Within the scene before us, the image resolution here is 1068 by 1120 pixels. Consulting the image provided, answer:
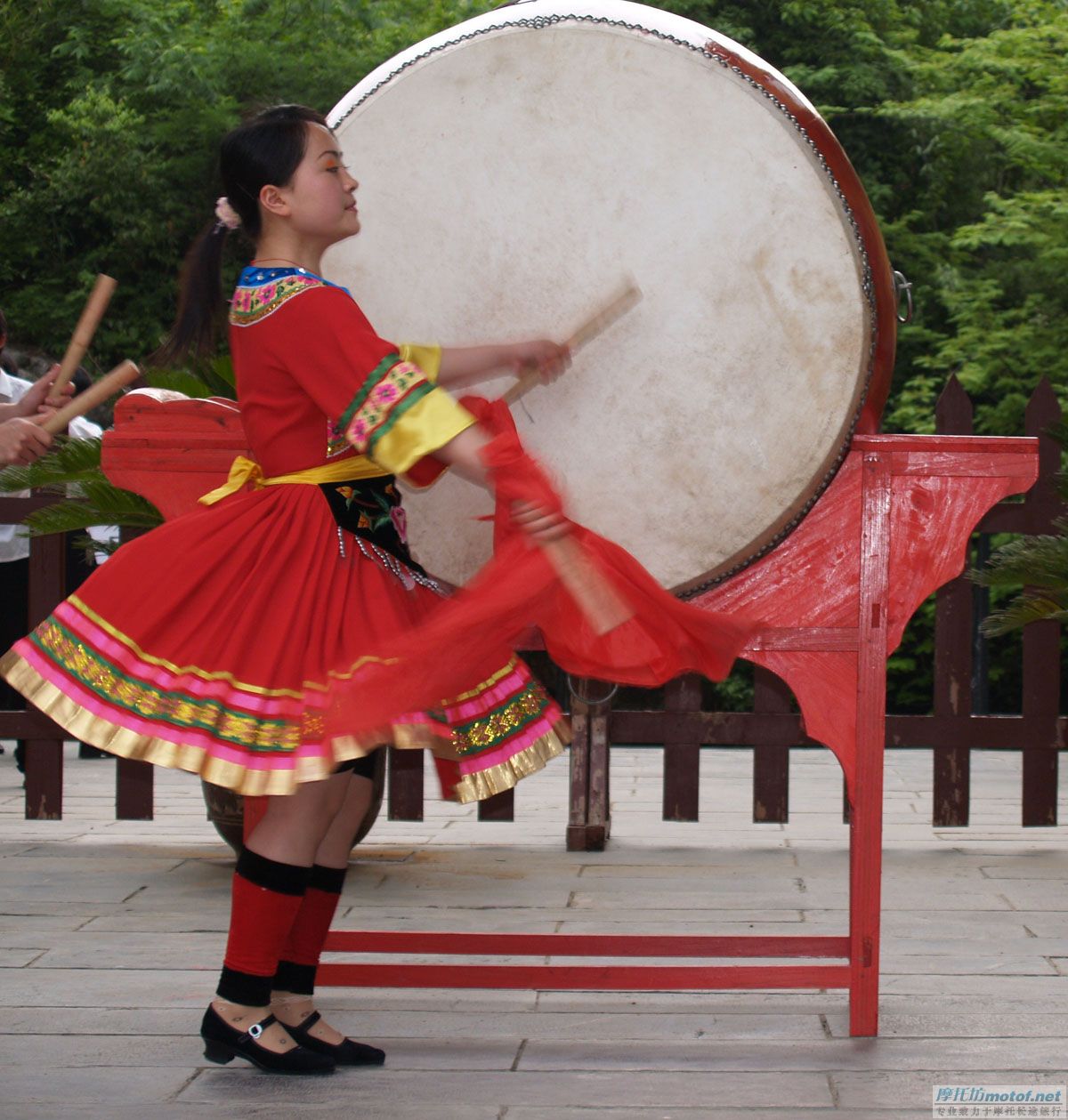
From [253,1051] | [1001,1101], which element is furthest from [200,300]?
[1001,1101]

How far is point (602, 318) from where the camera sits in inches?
96.7

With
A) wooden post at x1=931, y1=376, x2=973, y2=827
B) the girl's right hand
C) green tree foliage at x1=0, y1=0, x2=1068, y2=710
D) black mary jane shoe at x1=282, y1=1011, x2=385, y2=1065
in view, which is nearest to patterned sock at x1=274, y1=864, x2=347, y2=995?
black mary jane shoe at x1=282, y1=1011, x2=385, y2=1065

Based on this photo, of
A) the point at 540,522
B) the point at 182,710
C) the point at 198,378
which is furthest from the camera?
the point at 198,378

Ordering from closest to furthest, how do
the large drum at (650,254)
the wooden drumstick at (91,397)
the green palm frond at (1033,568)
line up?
the wooden drumstick at (91,397) < the large drum at (650,254) < the green palm frond at (1033,568)

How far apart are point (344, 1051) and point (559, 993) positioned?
0.57m

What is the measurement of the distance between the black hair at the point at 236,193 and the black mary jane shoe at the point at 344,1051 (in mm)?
1015

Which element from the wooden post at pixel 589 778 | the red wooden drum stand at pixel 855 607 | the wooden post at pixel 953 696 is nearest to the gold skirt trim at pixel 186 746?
the red wooden drum stand at pixel 855 607

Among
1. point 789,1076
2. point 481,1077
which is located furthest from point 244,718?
point 789,1076

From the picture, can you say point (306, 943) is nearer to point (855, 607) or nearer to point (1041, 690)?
point (855, 607)

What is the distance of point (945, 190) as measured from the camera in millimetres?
12055

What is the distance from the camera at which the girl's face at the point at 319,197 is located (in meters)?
2.29

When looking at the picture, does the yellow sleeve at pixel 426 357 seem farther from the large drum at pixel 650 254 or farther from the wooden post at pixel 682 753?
the wooden post at pixel 682 753

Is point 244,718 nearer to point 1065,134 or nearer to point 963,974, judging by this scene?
point 963,974

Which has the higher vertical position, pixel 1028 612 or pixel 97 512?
pixel 97 512
